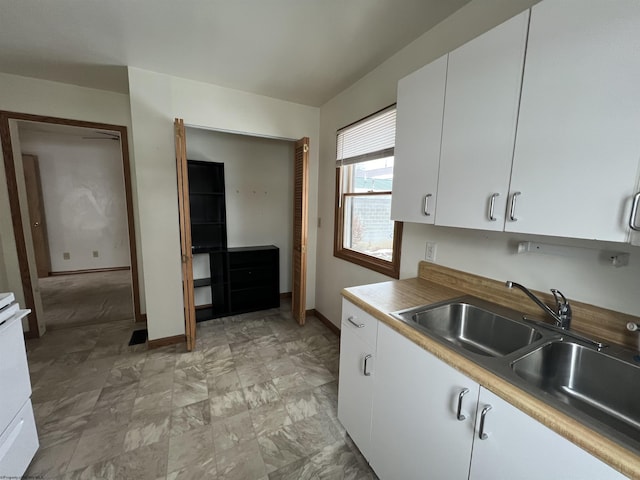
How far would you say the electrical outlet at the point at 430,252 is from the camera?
171cm

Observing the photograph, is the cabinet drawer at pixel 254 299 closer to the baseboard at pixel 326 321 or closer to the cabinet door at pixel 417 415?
the baseboard at pixel 326 321

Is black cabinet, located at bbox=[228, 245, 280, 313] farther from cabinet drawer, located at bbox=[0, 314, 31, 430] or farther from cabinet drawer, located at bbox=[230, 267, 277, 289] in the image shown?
cabinet drawer, located at bbox=[0, 314, 31, 430]

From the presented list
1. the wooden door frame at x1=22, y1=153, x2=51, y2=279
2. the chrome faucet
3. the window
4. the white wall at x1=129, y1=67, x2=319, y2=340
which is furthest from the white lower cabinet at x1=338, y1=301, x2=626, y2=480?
the wooden door frame at x1=22, y1=153, x2=51, y2=279

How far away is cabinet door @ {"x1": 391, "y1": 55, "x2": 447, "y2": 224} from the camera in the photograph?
1286 mm

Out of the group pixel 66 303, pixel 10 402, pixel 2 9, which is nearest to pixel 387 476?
pixel 10 402

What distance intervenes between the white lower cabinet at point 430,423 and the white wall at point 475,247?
→ 70 centimetres

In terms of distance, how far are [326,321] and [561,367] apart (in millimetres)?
2267

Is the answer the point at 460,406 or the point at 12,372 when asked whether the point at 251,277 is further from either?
the point at 460,406

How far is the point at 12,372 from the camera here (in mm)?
1249

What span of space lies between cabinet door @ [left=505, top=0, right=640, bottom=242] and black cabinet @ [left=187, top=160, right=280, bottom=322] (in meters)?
2.86

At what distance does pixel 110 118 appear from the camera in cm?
→ 270

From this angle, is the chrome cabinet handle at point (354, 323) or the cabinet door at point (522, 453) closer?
the cabinet door at point (522, 453)

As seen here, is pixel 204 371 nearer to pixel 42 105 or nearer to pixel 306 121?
pixel 306 121

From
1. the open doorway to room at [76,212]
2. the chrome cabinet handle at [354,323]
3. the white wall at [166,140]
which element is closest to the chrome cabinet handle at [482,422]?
the chrome cabinet handle at [354,323]
